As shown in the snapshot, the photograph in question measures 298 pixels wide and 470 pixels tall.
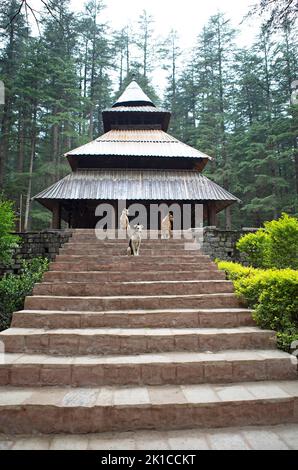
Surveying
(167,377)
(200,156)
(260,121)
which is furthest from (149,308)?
(260,121)

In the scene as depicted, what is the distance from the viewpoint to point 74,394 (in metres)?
2.86

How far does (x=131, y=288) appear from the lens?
529 cm

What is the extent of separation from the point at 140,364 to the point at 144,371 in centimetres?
9

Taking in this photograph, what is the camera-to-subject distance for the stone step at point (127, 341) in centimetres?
363

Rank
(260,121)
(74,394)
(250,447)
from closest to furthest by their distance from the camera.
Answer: (250,447), (74,394), (260,121)

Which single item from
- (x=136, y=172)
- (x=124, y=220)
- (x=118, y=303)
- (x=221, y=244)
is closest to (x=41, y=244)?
(x=124, y=220)

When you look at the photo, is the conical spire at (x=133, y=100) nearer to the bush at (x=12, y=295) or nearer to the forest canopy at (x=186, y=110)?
the forest canopy at (x=186, y=110)

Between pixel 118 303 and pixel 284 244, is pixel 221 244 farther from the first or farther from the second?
pixel 118 303

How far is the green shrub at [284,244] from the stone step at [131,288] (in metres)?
2.15

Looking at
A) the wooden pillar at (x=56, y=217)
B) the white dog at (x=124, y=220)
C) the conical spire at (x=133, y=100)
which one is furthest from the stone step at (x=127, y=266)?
the conical spire at (x=133, y=100)

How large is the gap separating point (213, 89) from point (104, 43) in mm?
11510

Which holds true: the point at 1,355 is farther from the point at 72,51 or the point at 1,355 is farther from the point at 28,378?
the point at 72,51

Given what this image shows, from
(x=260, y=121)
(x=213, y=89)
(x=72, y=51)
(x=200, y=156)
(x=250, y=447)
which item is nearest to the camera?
(x=250, y=447)

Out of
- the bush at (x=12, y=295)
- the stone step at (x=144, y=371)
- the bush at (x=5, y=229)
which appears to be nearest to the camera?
the stone step at (x=144, y=371)
